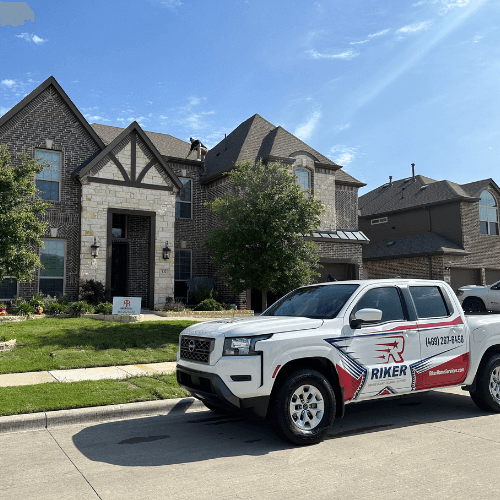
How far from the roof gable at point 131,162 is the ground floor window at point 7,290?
15.2ft

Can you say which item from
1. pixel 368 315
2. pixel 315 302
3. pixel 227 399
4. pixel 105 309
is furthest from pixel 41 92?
pixel 368 315

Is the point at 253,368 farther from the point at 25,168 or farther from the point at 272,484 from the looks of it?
the point at 25,168

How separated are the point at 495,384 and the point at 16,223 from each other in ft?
34.7

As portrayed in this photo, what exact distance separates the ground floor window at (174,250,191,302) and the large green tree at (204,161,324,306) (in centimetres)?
825

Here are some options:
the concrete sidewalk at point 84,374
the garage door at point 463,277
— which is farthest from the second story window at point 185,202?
the garage door at point 463,277

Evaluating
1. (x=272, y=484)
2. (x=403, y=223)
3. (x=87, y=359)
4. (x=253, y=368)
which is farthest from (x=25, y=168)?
(x=403, y=223)

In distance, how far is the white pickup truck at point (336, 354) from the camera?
5.36 metres

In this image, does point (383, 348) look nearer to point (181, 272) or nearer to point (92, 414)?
point (92, 414)

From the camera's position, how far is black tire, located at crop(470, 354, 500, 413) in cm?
692

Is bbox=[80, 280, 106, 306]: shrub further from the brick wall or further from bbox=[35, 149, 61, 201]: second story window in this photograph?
bbox=[35, 149, 61, 201]: second story window

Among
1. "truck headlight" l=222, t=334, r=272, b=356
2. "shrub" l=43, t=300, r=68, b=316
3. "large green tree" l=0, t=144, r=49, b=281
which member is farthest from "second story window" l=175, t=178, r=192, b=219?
"truck headlight" l=222, t=334, r=272, b=356

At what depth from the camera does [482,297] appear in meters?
18.1

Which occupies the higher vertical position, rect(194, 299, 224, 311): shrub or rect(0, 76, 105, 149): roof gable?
rect(0, 76, 105, 149): roof gable

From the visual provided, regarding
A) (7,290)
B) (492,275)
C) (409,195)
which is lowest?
(7,290)
